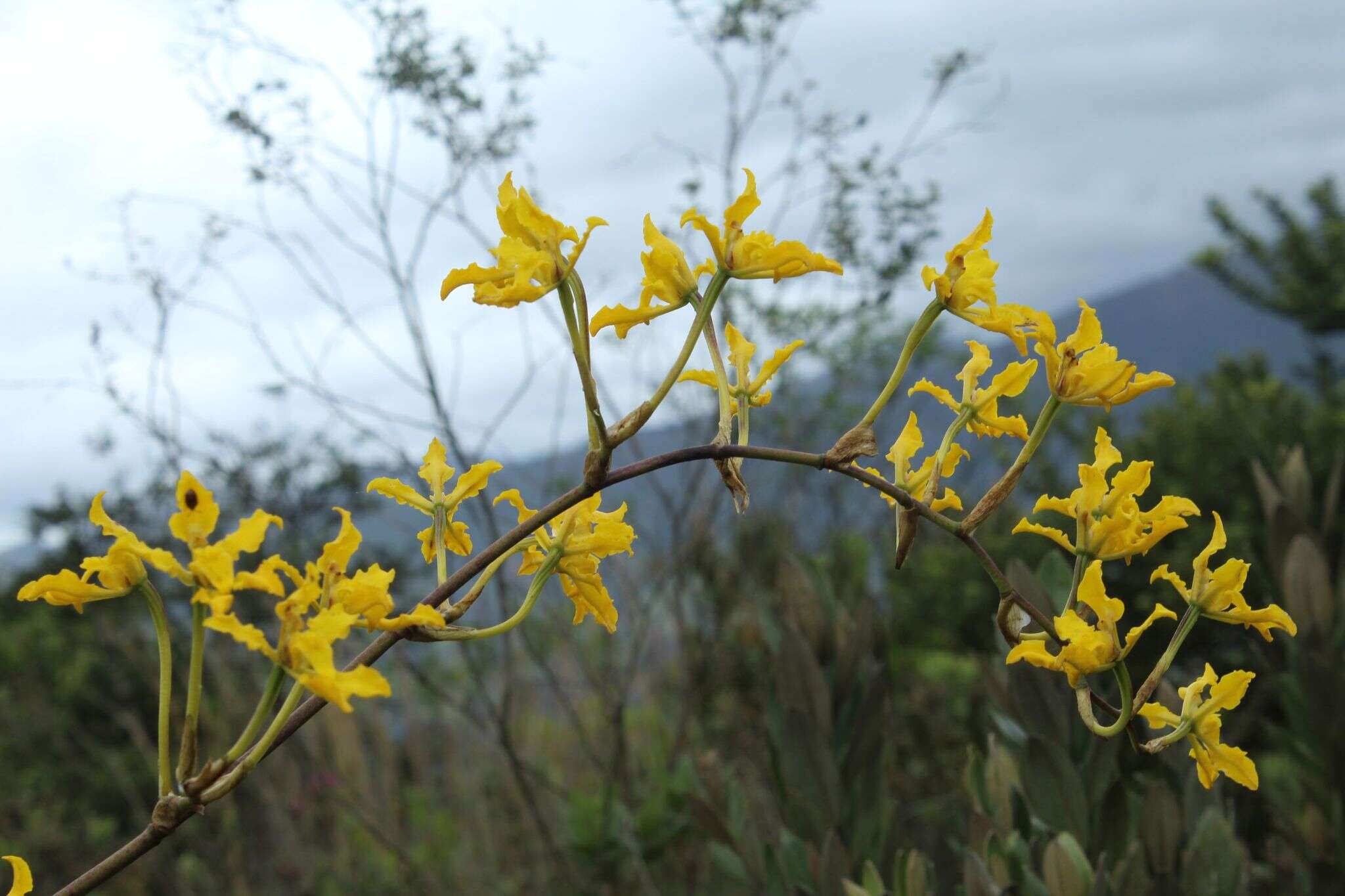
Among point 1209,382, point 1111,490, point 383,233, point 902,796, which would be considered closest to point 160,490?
point 383,233

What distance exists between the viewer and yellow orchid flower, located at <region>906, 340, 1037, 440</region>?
0.87 meters

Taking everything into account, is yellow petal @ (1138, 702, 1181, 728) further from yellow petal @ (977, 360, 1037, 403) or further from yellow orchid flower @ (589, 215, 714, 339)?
yellow orchid flower @ (589, 215, 714, 339)

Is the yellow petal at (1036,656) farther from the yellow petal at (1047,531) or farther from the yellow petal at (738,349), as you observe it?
the yellow petal at (738,349)

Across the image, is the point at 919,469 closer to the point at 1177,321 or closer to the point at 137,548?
the point at 137,548

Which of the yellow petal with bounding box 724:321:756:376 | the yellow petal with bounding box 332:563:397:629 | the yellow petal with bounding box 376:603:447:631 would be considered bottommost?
the yellow petal with bounding box 376:603:447:631

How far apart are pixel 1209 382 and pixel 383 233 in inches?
150

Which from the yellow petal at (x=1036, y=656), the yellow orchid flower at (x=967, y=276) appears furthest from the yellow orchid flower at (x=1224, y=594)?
the yellow orchid flower at (x=967, y=276)

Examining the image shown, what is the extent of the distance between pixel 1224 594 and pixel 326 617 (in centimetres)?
66

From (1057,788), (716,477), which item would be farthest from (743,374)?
(716,477)

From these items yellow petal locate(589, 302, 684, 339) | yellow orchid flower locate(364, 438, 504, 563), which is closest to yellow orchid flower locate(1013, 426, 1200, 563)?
yellow petal locate(589, 302, 684, 339)

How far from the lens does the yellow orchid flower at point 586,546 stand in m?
0.82

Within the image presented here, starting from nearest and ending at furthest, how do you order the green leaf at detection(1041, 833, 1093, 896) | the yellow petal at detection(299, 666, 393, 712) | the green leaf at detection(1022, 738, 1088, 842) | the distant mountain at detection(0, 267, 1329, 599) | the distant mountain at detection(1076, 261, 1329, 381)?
the yellow petal at detection(299, 666, 393, 712)
the green leaf at detection(1041, 833, 1093, 896)
the green leaf at detection(1022, 738, 1088, 842)
the distant mountain at detection(0, 267, 1329, 599)
the distant mountain at detection(1076, 261, 1329, 381)

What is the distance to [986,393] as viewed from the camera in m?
0.88

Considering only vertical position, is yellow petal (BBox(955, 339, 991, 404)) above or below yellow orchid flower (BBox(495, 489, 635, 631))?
above
